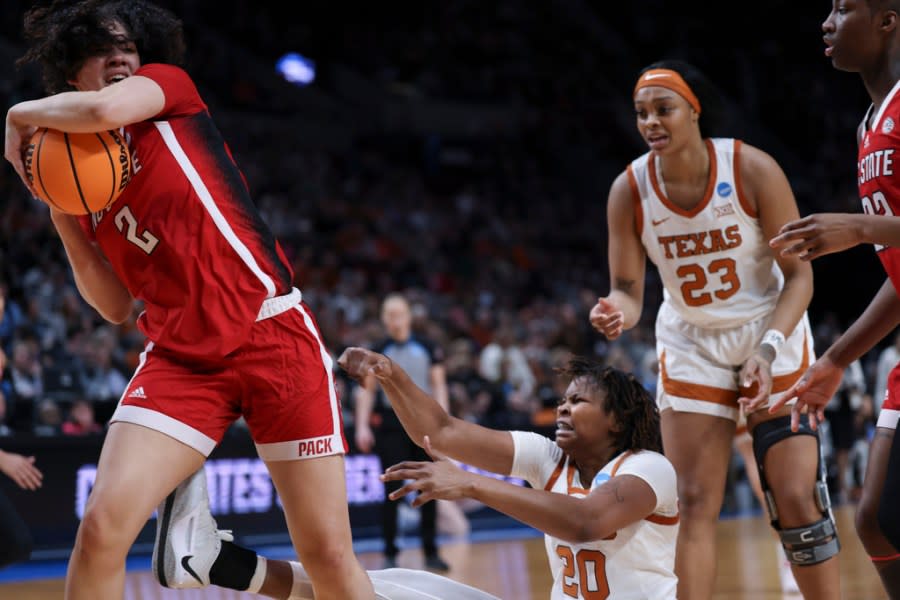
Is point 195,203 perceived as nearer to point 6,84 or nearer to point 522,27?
point 6,84

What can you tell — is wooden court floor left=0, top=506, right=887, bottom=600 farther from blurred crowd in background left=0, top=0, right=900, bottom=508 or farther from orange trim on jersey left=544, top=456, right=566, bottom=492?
orange trim on jersey left=544, top=456, right=566, bottom=492

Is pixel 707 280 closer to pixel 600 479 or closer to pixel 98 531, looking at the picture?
pixel 600 479

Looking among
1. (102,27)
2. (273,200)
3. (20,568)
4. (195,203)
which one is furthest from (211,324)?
(273,200)

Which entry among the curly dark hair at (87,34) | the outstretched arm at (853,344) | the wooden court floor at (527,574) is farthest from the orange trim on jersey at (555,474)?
the wooden court floor at (527,574)

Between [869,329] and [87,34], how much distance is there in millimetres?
2455

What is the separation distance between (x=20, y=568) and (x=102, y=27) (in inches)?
242

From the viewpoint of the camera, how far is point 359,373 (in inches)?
135

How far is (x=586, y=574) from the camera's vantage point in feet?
12.0

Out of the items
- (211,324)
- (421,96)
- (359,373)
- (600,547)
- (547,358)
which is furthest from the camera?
(421,96)

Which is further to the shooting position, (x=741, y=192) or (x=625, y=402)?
(x=741, y=192)

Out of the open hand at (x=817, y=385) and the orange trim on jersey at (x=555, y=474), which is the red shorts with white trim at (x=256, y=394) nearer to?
the orange trim on jersey at (x=555, y=474)

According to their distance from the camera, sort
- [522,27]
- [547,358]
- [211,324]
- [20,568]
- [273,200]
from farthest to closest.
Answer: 1. [522,27]
2. [273,200]
3. [547,358]
4. [20,568]
5. [211,324]

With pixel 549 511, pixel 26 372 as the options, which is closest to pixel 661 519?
pixel 549 511

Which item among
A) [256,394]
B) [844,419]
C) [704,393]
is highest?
[256,394]
